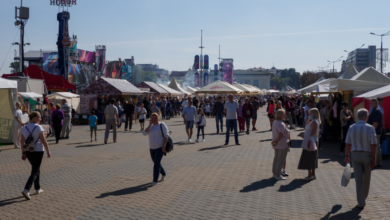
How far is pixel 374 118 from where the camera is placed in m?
11.2

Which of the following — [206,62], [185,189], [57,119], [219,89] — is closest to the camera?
[185,189]

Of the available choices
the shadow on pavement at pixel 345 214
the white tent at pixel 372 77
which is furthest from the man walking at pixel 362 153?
the white tent at pixel 372 77

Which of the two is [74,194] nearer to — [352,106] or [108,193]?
[108,193]

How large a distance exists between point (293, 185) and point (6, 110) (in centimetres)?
1213

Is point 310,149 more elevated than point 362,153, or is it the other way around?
point 362,153

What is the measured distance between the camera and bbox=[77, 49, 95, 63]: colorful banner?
221ft

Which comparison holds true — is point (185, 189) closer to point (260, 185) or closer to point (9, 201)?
point (260, 185)

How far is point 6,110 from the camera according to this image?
16953 mm

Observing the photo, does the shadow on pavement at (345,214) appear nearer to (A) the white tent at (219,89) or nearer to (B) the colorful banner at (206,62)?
(A) the white tent at (219,89)

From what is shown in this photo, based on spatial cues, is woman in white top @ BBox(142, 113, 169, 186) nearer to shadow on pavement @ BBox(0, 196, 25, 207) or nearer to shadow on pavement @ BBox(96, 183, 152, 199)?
shadow on pavement @ BBox(96, 183, 152, 199)

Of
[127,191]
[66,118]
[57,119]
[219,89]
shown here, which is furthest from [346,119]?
[219,89]

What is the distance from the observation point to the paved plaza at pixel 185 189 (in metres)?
6.85

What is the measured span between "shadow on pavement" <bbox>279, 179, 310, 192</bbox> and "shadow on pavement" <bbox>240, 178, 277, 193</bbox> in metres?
0.32

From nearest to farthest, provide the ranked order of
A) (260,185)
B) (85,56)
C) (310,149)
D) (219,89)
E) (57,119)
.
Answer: (260,185)
(310,149)
(57,119)
(219,89)
(85,56)
